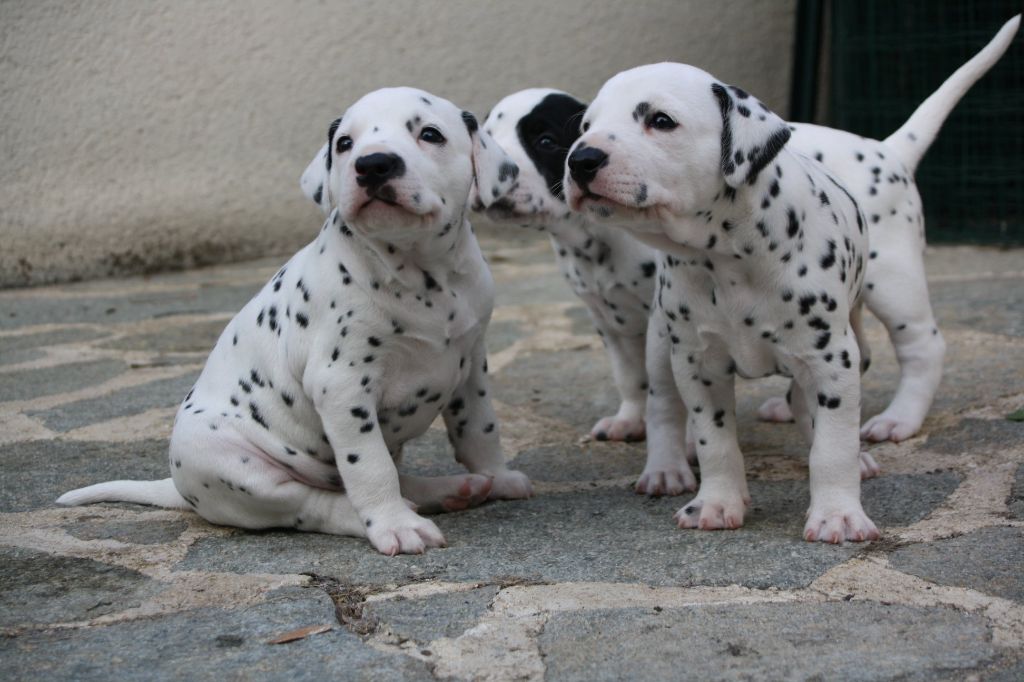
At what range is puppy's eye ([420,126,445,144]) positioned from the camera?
136 inches

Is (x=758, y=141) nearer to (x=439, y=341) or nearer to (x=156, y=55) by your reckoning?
(x=439, y=341)

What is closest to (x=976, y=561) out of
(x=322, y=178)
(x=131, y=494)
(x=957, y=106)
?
(x=322, y=178)

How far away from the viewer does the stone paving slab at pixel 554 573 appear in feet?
8.47

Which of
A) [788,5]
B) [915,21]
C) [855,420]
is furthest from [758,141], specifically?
[788,5]

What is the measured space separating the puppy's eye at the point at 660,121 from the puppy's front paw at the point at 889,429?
5.58ft

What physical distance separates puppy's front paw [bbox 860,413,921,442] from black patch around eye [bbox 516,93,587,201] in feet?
4.46

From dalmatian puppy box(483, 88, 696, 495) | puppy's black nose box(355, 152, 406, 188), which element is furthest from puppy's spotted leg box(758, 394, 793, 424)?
puppy's black nose box(355, 152, 406, 188)

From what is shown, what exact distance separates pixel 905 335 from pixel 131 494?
272 cm

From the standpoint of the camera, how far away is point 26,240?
Answer: 8.43 meters

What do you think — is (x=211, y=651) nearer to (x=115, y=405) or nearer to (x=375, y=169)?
(x=375, y=169)

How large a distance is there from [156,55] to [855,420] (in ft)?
22.2

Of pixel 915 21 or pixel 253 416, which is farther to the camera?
pixel 915 21

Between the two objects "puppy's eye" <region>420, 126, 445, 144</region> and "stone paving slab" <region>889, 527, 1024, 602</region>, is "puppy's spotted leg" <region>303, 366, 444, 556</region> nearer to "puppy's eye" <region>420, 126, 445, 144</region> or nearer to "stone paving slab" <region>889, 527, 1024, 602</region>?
"puppy's eye" <region>420, 126, 445, 144</region>

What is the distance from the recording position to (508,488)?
3893 mm
